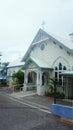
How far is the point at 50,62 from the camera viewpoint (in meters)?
27.9

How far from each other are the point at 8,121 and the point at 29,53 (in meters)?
20.2

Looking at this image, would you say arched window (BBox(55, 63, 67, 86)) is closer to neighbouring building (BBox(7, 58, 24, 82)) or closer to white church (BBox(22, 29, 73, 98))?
white church (BBox(22, 29, 73, 98))

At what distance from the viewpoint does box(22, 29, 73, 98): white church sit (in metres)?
24.8

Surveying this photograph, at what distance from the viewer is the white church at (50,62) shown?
24797 millimetres

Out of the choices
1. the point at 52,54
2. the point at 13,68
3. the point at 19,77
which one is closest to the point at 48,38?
the point at 52,54

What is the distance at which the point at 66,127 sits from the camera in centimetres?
1142

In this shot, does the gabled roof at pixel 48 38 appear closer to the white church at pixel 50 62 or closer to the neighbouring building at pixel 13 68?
the white church at pixel 50 62

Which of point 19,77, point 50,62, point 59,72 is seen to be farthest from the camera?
point 19,77

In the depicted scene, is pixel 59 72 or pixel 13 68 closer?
pixel 59 72

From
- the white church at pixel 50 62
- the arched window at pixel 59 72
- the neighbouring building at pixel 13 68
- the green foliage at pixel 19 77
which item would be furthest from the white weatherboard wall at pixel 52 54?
the neighbouring building at pixel 13 68

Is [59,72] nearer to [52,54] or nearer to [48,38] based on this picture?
[52,54]

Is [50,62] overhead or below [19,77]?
overhead

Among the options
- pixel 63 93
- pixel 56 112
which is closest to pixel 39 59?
pixel 63 93

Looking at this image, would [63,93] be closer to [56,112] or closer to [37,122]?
[56,112]
